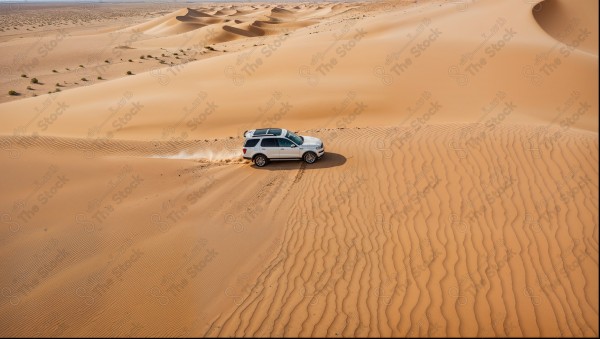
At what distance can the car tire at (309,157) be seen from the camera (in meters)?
12.6

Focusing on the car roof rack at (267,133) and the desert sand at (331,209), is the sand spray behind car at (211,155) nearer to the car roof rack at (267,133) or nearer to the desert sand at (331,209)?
the desert sand at (331,209)

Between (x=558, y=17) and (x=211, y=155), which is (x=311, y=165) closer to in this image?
(x=211, y=155)

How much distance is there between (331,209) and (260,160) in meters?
3.90

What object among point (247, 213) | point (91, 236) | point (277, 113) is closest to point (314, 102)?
point (277, 113)

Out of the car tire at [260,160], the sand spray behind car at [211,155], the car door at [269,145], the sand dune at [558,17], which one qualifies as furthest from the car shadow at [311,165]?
the sand dune at [558,17]

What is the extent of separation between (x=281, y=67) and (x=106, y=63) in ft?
73.4

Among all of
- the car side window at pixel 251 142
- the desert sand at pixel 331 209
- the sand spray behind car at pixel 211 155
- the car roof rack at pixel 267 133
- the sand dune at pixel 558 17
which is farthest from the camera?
the sand dune at pixel 558 17

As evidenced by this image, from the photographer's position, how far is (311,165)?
41.2 feet

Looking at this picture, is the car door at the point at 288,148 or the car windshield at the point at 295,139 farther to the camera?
the car windshield at the point at 295,139

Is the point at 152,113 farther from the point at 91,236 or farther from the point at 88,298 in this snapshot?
the point at 88,298

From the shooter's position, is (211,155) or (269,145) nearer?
(269,145)

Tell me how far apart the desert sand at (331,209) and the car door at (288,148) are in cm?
61

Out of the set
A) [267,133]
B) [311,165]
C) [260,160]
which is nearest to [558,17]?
[311,165]

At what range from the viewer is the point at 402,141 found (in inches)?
496
